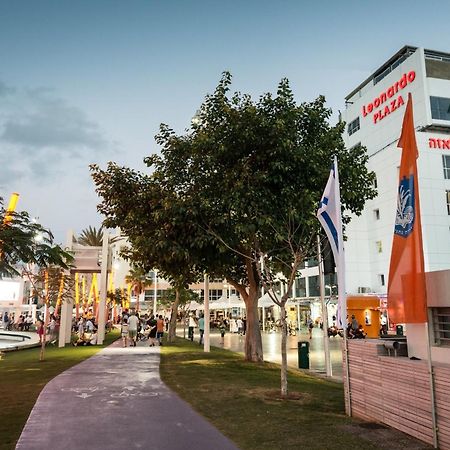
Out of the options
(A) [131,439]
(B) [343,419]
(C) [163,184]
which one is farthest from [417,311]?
(C) [163,184]

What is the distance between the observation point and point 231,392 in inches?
456

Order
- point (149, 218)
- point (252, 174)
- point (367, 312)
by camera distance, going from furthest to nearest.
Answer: point (367, 312) < point (149, 218) < point (252, 174)

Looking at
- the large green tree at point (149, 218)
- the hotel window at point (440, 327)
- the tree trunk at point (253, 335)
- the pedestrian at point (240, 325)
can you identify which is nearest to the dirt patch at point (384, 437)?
the hotel window at point (440, 327)

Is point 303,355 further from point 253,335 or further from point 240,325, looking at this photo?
point 240,325

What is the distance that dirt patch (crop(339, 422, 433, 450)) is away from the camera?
269 inches

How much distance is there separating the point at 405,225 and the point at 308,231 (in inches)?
273

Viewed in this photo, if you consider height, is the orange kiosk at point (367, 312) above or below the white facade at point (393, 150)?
below

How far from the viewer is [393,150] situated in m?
46.4

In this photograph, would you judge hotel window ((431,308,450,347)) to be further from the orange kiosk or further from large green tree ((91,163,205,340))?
the orange kiosk

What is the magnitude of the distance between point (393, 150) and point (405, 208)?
137 ft

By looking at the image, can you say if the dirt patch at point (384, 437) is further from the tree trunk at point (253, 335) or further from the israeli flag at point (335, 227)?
the tree trunk at point (253, 335)

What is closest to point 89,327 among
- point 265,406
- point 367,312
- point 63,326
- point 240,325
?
point 63,326

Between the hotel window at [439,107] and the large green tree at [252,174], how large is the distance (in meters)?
31.8

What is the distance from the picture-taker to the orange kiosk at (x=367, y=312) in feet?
106
